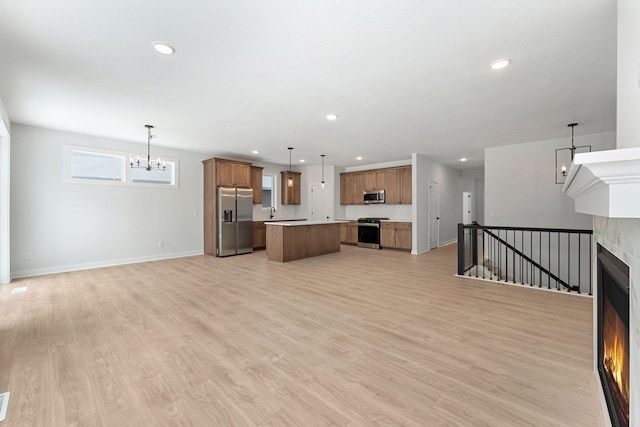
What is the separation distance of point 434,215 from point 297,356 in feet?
24.4

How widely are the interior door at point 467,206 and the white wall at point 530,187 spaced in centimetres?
416

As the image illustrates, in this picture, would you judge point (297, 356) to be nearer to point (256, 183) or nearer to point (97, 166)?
point (97, 166)

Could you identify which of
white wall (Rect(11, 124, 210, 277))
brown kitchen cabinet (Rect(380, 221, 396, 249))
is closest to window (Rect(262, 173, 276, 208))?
white wall (Rect(11, 124, 210, 277))

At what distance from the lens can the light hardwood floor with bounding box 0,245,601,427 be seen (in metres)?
1.70

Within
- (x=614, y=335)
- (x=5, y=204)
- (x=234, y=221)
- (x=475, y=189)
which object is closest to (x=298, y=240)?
(x=234, y=221)

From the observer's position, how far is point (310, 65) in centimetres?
284

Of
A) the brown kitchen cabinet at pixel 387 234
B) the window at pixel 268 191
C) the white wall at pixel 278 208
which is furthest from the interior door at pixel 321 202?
the brown kitchen cabinet at pixel 387 234

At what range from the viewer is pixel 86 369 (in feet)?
7.07

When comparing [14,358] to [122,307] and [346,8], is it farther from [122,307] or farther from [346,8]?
[346,8]

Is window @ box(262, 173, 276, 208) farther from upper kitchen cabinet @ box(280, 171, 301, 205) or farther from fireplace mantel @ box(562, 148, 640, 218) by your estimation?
fireplace mantel @ box(562, 148, 640, 218)

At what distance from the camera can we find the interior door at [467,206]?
420 inches

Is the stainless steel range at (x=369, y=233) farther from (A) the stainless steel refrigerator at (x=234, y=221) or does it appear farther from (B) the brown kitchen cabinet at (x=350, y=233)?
(A) the stainless steel refrigerator at (x=234, y=221)

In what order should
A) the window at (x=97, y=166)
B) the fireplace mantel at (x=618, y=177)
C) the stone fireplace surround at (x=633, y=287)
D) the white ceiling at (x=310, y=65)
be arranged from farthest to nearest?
the window at (x=97, y=166), the white ceiling at (x=310, y=65), the stone fireplace surround at (x=633, y=287), the fireplace mantel at (x=618, y=177)

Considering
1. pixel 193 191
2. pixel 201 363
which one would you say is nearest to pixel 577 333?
pixel 201 363
